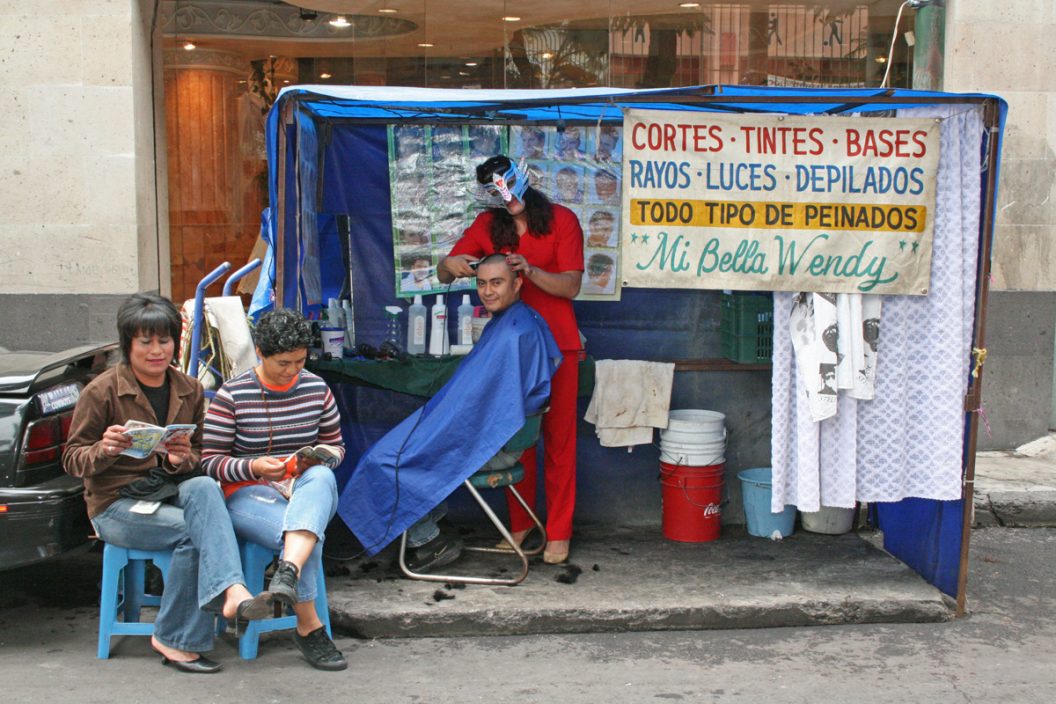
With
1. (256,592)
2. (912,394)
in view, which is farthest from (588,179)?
(256,592)

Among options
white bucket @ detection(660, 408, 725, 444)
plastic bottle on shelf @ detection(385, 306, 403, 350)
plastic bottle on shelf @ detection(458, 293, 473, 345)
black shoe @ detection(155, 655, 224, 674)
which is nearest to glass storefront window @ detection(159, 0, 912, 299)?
plastic bottle on shelf @ detection(385, 306, 403, 350)

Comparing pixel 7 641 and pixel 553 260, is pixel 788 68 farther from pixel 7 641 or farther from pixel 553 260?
pixel 7 641

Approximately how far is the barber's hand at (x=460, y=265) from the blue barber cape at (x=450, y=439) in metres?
0.37

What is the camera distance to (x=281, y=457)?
168 inches

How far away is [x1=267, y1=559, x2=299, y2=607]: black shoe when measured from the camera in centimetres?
381

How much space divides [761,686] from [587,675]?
0.61 meters

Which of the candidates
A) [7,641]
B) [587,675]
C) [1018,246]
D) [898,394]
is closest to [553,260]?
[898,394]

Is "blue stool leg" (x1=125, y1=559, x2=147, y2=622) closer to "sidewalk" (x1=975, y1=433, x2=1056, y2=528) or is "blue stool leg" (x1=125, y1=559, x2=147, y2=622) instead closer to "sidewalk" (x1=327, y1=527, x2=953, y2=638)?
"sidewalk" (x1=327, y1=527, x2=953, y2=638)

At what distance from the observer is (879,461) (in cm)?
478

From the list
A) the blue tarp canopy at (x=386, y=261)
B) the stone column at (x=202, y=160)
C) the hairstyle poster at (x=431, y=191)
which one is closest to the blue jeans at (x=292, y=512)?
the blue tarp canopy at (x=386, y=261)

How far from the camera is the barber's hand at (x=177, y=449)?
13.4ft

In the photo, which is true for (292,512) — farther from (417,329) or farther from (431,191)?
(431,191)

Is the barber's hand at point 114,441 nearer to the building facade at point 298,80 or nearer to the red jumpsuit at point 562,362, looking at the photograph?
the red jumpsuit at point 562,362

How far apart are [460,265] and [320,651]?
1870 millimetres
